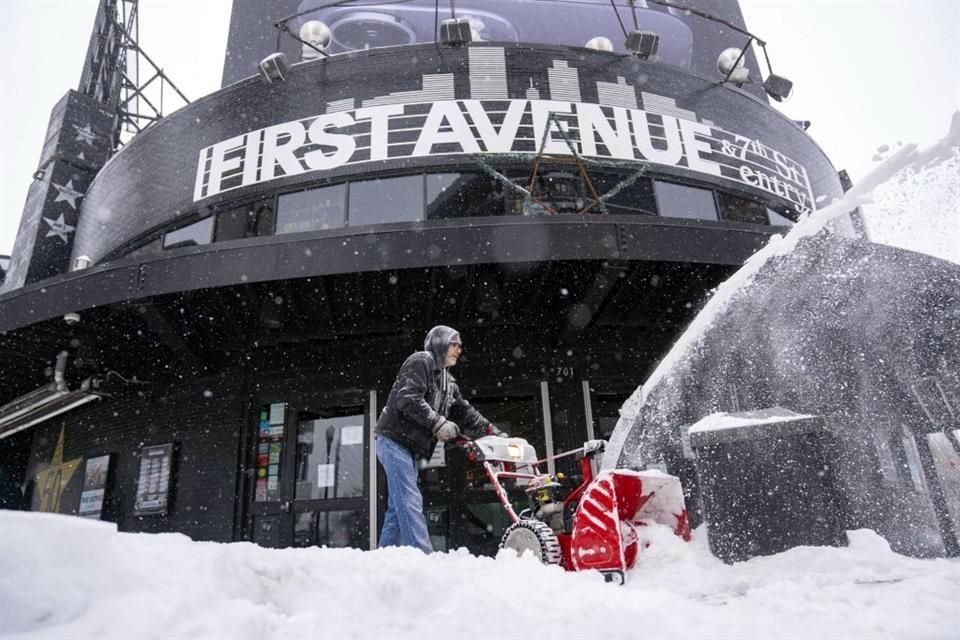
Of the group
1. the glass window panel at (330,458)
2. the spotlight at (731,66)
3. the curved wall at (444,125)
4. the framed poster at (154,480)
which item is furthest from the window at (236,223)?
the spotlight at (731,66)

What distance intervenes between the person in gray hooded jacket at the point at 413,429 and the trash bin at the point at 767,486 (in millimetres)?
1782

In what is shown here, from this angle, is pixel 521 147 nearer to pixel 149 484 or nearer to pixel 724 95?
pixel 724 95

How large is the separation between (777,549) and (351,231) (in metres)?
5.41

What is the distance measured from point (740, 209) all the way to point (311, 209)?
6.75 m

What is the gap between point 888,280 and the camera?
8.32 m

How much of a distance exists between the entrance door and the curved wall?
354 cm

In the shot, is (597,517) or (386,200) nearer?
(597,517)

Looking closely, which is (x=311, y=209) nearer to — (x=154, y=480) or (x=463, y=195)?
(x=463, y=195)

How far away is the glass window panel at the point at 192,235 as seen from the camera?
10078mm

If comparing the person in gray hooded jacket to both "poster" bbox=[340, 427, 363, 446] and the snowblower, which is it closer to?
the snowblower

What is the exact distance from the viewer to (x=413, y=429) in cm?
477

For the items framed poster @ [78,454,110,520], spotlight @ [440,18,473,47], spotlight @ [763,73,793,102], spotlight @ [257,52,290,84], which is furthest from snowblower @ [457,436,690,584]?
spotlight @ [763,73,793,102]

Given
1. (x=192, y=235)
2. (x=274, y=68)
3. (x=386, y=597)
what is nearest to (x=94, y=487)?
(x=192, y=235)

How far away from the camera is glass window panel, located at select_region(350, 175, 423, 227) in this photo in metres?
9.19
